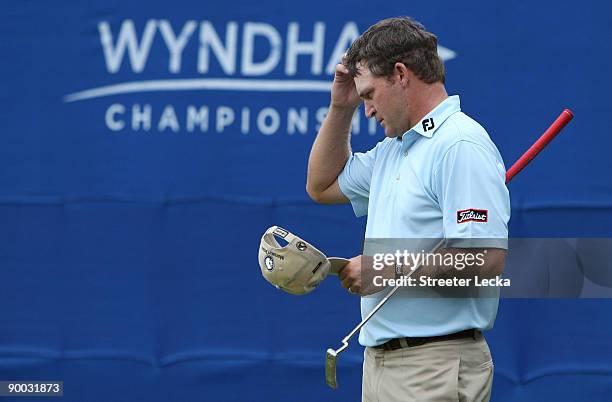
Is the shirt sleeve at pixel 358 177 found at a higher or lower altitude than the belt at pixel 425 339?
higher

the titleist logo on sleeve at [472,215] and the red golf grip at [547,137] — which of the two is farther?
the red golf grip at [547,137]

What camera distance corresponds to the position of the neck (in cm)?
256

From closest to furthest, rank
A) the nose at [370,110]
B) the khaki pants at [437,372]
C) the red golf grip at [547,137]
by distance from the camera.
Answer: the khaki pants at [437,372]
the nose at [370,110]
the red golf grip at [547,137]

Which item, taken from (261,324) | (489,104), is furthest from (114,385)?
(489,104)

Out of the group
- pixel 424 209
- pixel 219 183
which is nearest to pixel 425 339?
pixel 424 209

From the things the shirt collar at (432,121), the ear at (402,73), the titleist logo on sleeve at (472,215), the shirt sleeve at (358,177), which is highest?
the ear at (402,73)

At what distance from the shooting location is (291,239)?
8.78 ft

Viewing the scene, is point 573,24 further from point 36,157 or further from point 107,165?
point 36,157

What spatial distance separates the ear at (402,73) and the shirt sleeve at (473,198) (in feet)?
0.81

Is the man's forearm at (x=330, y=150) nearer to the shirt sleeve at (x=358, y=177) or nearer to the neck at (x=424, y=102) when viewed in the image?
the shirt sleeve at (x=358, y=177)

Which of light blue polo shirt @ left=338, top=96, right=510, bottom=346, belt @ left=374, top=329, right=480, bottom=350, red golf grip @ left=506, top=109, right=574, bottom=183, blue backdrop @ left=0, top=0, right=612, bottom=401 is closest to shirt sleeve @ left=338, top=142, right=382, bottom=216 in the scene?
light blue polo shirt @ left=338, top=96, right=510, bottom=346

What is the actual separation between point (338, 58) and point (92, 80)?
920 millimetres

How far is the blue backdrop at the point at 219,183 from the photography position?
3822 mm

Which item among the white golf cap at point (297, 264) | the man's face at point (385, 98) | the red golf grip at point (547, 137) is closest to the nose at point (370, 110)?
the man's face at point (385, 98)
